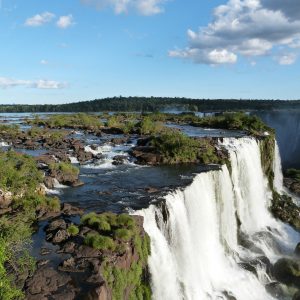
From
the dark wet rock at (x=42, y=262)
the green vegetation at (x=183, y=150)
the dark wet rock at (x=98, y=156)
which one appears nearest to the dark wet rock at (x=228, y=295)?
the dark wet rock at (x=42, y=262)

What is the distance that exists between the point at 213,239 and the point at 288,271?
164 inches

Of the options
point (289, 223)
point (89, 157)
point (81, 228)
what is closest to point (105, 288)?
point (81, 228)

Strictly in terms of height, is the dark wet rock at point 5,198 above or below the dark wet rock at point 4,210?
above

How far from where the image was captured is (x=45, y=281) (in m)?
11.5

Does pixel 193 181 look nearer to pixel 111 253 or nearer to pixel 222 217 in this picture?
pixel 222 217

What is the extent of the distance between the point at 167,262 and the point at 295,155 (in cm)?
5233

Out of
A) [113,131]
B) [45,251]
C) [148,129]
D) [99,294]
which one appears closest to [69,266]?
[45,251]

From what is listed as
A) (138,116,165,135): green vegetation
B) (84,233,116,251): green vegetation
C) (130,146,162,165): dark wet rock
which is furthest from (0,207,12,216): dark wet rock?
(138,116,165,135): green vegetation

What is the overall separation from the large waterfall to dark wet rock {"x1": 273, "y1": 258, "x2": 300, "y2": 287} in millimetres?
885

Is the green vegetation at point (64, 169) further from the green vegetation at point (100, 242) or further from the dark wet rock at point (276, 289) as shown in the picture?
the dark wet rock at point (276, 289)

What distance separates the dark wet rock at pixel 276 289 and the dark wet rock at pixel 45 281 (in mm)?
11642

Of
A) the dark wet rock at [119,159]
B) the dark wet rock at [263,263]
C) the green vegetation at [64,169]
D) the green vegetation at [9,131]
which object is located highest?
the green vegetation at [9,131]

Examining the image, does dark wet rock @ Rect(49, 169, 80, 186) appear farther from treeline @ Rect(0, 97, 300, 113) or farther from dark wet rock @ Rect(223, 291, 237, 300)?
treeline @ Rect(0, 97, 300, 113)

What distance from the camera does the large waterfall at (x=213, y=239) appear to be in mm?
15875
